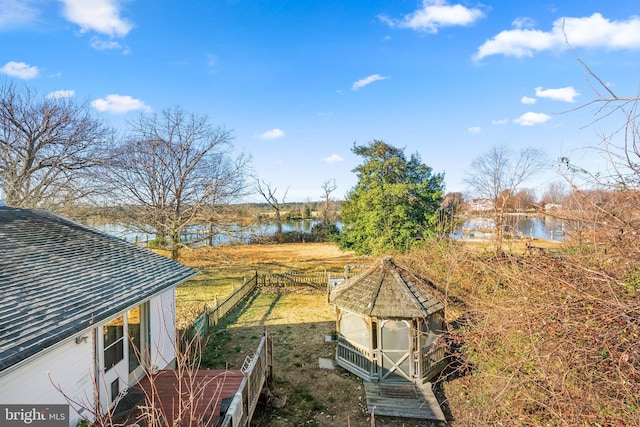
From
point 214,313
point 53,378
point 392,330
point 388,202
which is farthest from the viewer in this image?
point 388,202

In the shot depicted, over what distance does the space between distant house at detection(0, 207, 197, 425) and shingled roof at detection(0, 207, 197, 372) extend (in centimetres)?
1

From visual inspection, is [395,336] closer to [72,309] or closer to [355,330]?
[355,330]

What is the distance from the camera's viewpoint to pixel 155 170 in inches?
856

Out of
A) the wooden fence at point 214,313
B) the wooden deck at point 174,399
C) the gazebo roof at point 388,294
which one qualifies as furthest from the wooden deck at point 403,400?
the wooden fence at point 214,313

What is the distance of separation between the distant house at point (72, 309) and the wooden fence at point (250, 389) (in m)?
1.93

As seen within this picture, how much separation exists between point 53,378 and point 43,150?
19776 mm

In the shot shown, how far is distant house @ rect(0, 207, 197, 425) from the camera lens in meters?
4.69

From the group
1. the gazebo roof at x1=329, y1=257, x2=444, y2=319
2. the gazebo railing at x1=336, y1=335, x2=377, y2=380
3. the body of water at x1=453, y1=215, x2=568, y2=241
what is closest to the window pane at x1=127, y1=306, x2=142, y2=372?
the gazebo roof at x1=329, y1=257, x2=444, y2=319

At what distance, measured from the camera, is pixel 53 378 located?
5266 mm

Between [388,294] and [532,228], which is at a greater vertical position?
[532,228]

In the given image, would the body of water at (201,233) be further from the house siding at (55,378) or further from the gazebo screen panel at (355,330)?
the house siding at (55,378)

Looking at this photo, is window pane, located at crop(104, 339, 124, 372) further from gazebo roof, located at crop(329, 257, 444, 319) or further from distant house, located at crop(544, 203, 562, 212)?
distant house, located at crop(544, 203, 562, 212)

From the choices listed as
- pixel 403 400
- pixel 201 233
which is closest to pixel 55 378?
pixel 403 400

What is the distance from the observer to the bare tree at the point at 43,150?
17.5 metres
